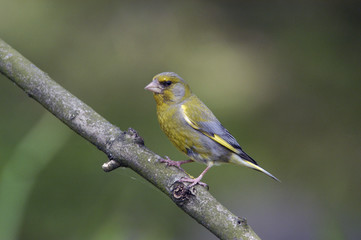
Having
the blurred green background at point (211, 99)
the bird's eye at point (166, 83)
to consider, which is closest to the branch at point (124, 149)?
the bird's eye at point (166, 83)

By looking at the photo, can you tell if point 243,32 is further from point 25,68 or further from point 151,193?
point 25,68

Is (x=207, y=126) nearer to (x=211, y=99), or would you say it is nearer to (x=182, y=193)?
(x=182, y=193)

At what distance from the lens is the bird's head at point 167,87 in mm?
2939

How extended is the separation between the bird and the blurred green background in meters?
0.92

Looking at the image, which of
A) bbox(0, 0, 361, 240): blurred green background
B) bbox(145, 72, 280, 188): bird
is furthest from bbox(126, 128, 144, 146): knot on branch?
bbox(0, 0, 361, 240): blurred green background

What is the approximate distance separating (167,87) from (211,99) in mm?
2889

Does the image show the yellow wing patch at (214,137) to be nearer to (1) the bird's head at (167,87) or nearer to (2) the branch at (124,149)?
(1) the bird's head at (167,87)

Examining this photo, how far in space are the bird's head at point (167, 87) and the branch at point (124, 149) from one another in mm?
588

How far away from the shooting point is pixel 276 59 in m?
6.53

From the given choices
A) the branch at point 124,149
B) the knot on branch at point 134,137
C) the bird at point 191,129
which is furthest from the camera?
the bird at point 191,129

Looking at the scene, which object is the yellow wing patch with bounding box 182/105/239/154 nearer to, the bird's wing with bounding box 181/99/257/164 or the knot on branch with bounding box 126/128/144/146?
the bird's wing with bounding box 181/99/257/164

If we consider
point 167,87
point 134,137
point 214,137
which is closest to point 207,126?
point 214,137

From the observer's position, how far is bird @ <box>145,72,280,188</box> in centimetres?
287

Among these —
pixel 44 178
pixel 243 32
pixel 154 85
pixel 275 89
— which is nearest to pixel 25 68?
pixel 154 85
